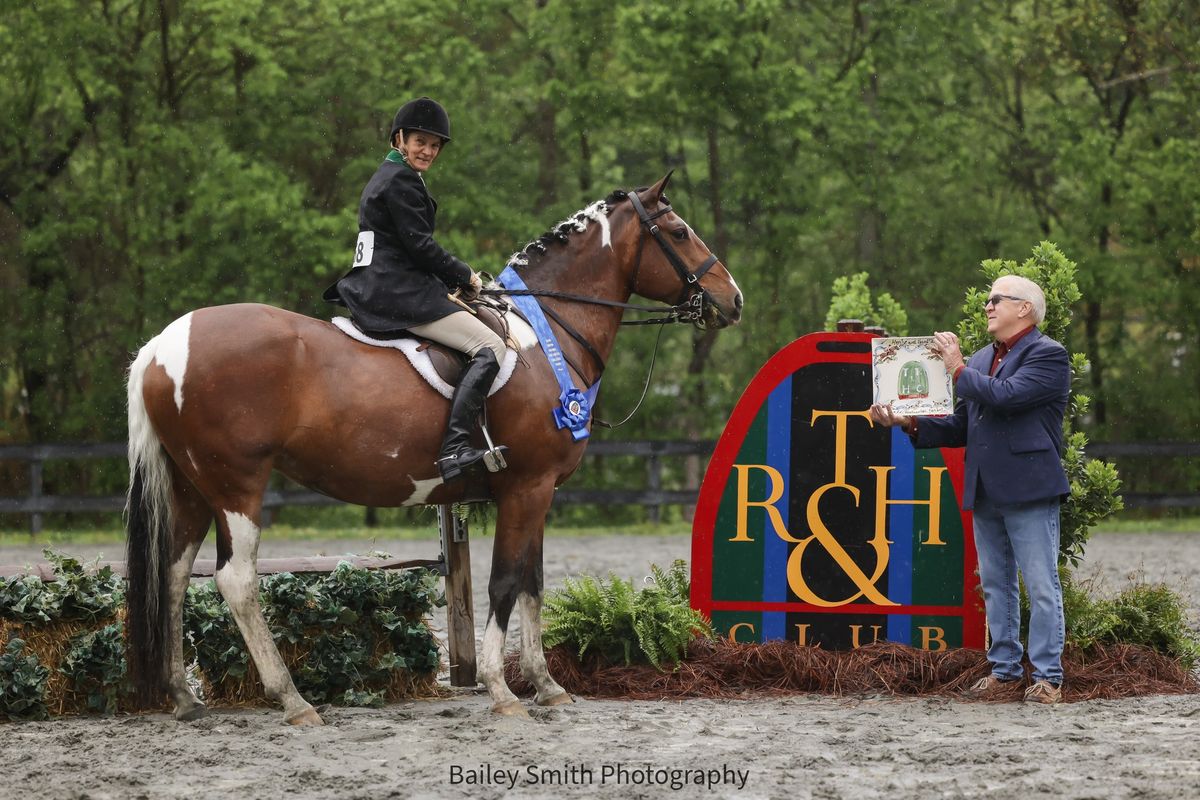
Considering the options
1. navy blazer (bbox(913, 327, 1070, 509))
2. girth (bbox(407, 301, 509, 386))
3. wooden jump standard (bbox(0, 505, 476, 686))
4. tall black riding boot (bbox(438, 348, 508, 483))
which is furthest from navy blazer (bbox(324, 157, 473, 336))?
navy blazer (bbox(913, 327, 1070, 509))

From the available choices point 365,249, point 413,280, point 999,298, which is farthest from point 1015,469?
point 365,249

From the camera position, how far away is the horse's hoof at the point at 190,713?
20.1 ft

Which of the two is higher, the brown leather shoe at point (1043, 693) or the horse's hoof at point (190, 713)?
the brown leather shoe at point (1043, 693)

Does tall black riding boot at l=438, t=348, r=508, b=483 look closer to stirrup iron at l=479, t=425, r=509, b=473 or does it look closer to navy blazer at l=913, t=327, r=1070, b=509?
stirrup iron at l=479, t=425, r=509, b=473

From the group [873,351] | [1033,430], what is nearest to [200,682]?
[873,351]

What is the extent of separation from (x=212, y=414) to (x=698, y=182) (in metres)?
17.4

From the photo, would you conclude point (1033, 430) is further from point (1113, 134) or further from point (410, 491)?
point (1113, 134)

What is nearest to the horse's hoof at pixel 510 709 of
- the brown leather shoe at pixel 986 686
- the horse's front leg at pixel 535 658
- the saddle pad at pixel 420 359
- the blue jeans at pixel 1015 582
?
the horse's front leg at pixel 535 658

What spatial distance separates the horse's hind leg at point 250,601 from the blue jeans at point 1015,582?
3.21 meters

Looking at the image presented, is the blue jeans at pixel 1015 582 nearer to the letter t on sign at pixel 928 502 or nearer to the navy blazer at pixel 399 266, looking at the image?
the letter t on sign at pixel 928 502

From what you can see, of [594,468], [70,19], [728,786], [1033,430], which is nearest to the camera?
[728,786]

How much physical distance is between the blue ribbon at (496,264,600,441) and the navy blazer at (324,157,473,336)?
49cm

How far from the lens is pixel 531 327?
259 inches

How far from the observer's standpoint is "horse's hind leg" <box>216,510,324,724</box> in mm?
5980
